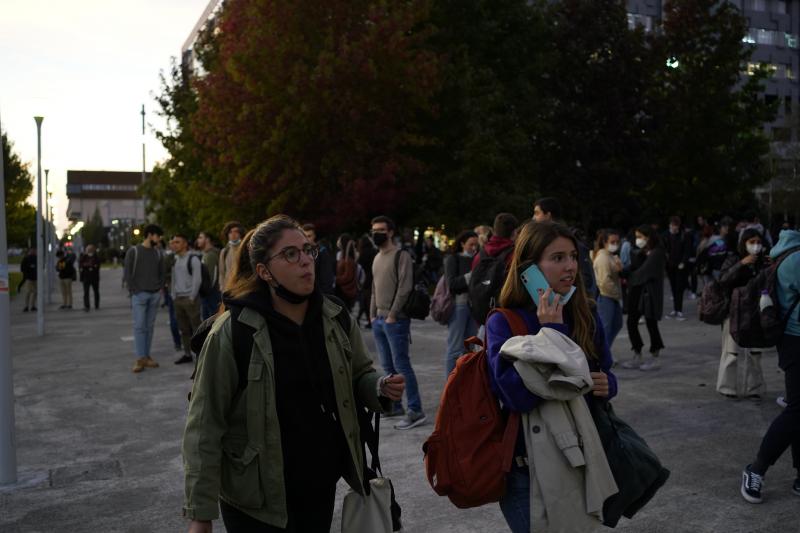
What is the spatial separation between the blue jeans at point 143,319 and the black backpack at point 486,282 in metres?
6.13

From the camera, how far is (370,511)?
2947 mm

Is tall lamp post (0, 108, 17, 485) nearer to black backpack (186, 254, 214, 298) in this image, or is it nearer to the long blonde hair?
the long blonde hair

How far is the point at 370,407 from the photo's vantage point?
316 cm

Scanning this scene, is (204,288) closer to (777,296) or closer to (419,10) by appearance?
(777,296)

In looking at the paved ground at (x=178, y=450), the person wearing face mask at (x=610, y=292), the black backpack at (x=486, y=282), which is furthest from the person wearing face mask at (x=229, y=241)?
the black backpack at (x=486, y=282)

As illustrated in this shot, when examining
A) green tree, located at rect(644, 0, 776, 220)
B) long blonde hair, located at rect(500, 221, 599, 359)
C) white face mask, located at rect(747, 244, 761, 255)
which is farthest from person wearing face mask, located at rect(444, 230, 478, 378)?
green tree, located at rect(644, 0, 776, 220)

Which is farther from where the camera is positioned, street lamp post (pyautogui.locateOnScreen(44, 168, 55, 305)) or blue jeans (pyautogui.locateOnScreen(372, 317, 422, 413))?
street lamp post (pyautogui.locateOnScreen(44, 168, 55, 305))

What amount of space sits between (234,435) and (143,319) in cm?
888

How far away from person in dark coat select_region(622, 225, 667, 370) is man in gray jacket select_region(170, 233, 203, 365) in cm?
599

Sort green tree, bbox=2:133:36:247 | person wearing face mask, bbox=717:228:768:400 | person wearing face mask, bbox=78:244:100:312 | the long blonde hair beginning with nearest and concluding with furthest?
the long blonde hair < person wearing face mask, bbox=717:228:768:400 < person wearing face mask, bbox=78:244:100:312 < green tree, bbox=2:133:36:247

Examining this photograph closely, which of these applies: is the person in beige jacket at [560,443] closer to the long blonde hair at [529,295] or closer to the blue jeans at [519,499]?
the blue jeans at [519,499]

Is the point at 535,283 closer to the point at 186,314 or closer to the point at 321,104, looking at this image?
the point at 186,314

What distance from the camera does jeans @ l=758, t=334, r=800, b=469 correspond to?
489 cm

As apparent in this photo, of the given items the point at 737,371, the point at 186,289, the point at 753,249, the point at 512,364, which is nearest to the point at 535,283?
the point at 512,364
